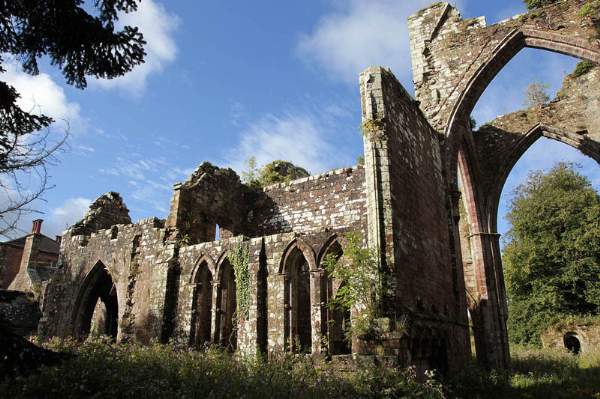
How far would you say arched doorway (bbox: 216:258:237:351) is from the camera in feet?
37.5

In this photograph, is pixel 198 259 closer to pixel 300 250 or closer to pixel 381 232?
pixel 300 250

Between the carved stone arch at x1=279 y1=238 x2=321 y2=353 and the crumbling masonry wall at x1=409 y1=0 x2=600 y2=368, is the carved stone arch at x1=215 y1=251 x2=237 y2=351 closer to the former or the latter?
the carved stone arch at x1=279 y1=238 x2=321 y2=353

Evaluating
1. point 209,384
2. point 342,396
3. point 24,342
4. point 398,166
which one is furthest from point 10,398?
point 398,166

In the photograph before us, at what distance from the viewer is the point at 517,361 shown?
16.7 metres

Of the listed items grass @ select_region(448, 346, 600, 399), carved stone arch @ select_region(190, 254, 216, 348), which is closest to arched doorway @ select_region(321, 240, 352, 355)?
grass @ select_region(448, 346, 600, 399)

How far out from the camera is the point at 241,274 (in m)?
11.1

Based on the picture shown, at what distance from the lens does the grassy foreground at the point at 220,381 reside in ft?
19.5

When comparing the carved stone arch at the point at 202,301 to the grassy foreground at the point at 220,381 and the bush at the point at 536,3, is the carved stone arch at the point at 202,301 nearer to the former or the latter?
the grassy foreground at the point at 220,381

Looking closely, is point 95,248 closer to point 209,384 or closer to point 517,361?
point 209,384

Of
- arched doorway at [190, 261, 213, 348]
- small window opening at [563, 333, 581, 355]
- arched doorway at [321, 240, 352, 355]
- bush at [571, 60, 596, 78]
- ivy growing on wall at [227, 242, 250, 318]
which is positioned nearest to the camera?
arched doorway at [321, 240, 352, 355]

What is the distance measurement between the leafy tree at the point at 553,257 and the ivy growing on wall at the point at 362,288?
19304mm

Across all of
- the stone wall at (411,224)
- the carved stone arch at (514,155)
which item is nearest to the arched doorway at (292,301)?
the stone wall at (411,224)

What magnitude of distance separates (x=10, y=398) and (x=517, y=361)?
16.5 metres

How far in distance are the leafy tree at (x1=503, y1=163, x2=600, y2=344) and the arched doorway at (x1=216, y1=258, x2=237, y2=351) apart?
1901cm
